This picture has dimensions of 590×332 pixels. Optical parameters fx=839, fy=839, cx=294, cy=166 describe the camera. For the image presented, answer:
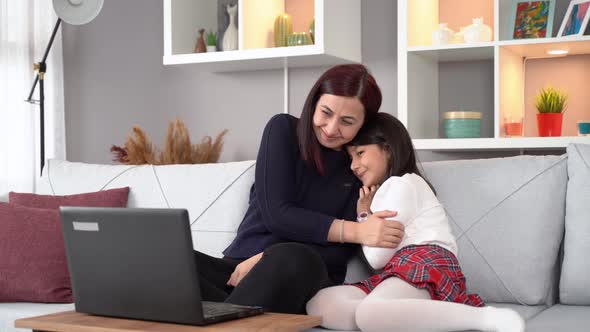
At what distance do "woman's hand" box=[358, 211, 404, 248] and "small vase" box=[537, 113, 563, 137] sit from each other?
1155 mm

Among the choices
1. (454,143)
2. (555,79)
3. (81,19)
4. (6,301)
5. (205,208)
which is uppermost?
(81,19)

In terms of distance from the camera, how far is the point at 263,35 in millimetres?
3566

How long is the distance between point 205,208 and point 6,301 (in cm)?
68

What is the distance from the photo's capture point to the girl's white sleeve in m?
2.12

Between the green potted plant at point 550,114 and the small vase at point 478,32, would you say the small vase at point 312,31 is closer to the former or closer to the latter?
the small vase at point 478,32

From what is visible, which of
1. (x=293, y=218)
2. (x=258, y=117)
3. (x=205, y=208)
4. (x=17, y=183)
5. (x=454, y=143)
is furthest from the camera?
(x=17, y=183)

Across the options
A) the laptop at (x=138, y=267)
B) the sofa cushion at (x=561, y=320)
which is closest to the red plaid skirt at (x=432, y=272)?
the sofa cushion at (x=561, y=320)

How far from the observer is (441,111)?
3.47 metres

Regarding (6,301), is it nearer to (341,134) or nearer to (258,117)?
(341,134)

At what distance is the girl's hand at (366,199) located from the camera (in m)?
2.28

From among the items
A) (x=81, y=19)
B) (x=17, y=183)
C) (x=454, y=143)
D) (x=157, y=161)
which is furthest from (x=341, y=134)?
(x=17, y=183)

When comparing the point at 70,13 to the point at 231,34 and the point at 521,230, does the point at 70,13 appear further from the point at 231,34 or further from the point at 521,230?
the point at 521,230

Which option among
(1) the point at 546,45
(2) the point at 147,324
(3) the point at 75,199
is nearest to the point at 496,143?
(1) the point at 546,45

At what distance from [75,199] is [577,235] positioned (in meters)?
1.61
